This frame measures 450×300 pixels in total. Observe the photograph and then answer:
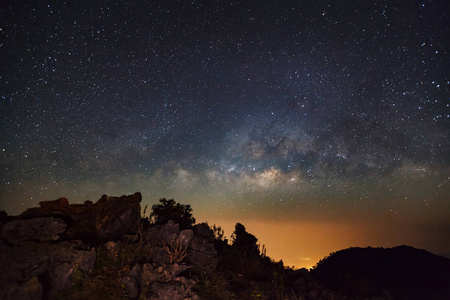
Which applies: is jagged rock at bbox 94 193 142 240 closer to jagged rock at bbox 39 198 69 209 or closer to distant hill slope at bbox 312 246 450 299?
jagged rock at bbox 39 198 69 209

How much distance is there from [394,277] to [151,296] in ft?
143

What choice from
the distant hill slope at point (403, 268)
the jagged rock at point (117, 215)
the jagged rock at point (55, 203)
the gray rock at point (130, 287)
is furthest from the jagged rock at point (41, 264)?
the distant hill slope at point (403, 268)

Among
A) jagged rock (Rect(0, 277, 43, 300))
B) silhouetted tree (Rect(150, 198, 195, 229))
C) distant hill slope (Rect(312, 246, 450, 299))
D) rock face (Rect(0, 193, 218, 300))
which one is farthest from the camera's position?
distant hill slope (Rect(312, 246, 450, 299))

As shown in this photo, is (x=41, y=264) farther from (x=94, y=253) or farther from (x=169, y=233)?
(x=169, y=233)

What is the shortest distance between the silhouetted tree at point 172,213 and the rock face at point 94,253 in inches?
181

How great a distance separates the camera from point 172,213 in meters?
16.2

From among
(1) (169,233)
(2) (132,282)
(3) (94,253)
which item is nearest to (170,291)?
(2) (132,282)

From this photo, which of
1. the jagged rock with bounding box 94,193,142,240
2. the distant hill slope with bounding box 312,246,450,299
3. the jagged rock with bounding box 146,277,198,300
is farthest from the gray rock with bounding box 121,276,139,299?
the distant hill slope with bounding box 312,246,450,299

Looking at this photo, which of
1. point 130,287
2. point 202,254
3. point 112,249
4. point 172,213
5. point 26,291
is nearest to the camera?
point 26,291

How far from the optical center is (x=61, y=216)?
32.3 feet

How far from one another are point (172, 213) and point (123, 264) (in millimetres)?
7698

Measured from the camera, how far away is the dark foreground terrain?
289 inches

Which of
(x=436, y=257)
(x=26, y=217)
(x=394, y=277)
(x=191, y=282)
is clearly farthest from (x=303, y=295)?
(x=436, y=257)

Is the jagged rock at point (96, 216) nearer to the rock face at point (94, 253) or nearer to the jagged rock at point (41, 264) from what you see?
the rock face at point (94, 253)
